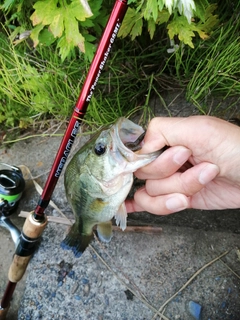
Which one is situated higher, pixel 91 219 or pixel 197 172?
pixel 197 172

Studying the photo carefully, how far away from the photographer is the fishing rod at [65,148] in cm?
143

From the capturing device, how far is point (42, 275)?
A: 2186mm

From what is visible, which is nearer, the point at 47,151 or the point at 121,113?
the point at 121,113

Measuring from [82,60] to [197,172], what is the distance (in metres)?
1.16

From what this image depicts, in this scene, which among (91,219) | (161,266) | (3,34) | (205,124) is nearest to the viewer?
→ (205,124)

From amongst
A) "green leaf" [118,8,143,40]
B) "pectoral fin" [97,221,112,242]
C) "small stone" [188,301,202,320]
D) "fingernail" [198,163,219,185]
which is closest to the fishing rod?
"pectoral fin" [97,221,112,242]

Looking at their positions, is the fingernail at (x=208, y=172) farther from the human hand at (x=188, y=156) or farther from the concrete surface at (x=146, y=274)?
the concrete surface at (x=146, y=274)

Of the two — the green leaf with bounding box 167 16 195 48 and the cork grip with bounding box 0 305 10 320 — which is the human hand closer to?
the green leaf with bounding box 167 16 195 48

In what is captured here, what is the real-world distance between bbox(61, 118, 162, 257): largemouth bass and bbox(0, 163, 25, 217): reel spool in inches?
29.6

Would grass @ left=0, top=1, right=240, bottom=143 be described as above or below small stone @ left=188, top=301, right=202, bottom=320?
above

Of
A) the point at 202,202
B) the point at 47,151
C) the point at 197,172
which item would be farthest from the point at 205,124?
the point at 47,151

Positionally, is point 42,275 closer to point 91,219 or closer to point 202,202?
point 91,219

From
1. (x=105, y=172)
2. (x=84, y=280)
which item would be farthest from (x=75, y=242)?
(x=105, y=172)

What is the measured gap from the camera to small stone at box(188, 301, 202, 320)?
1920 millimetres
